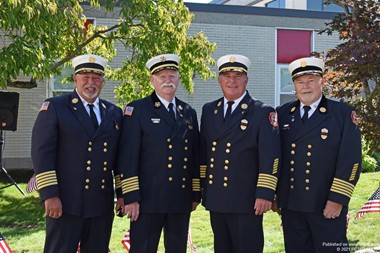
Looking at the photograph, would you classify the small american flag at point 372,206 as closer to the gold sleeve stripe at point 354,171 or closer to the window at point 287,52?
the gold sleeve stripe at point 354,171

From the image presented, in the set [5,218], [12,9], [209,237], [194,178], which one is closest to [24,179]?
[5,218]

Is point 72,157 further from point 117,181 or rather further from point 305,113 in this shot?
point 305,113

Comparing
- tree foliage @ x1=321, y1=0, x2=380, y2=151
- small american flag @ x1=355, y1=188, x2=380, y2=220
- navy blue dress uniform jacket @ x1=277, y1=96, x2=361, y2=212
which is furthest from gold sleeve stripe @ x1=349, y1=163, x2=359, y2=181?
small american flag @ x1=355, y1=188, x2=380, y2=220

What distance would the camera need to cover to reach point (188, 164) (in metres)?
3.97

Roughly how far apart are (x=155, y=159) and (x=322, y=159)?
1.33m

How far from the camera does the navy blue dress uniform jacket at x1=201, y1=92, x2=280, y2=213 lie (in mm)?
3699

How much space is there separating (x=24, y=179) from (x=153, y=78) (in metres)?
9.13

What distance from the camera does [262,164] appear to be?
12.1 ft

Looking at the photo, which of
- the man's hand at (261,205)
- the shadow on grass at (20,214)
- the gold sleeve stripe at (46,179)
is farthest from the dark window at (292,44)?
the gold sleeve stripe at (46,179)

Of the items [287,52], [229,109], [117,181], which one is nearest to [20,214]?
[117,181]

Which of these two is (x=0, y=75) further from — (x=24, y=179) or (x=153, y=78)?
(x=24, y=179)

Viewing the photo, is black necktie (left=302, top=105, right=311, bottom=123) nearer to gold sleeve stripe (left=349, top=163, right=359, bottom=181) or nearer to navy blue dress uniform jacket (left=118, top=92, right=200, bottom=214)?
gold sleeve stripe (left=349, top=163, right=359, bottom=181)

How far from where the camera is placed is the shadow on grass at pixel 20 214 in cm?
744

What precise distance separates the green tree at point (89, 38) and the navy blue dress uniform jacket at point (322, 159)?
10.0ft
